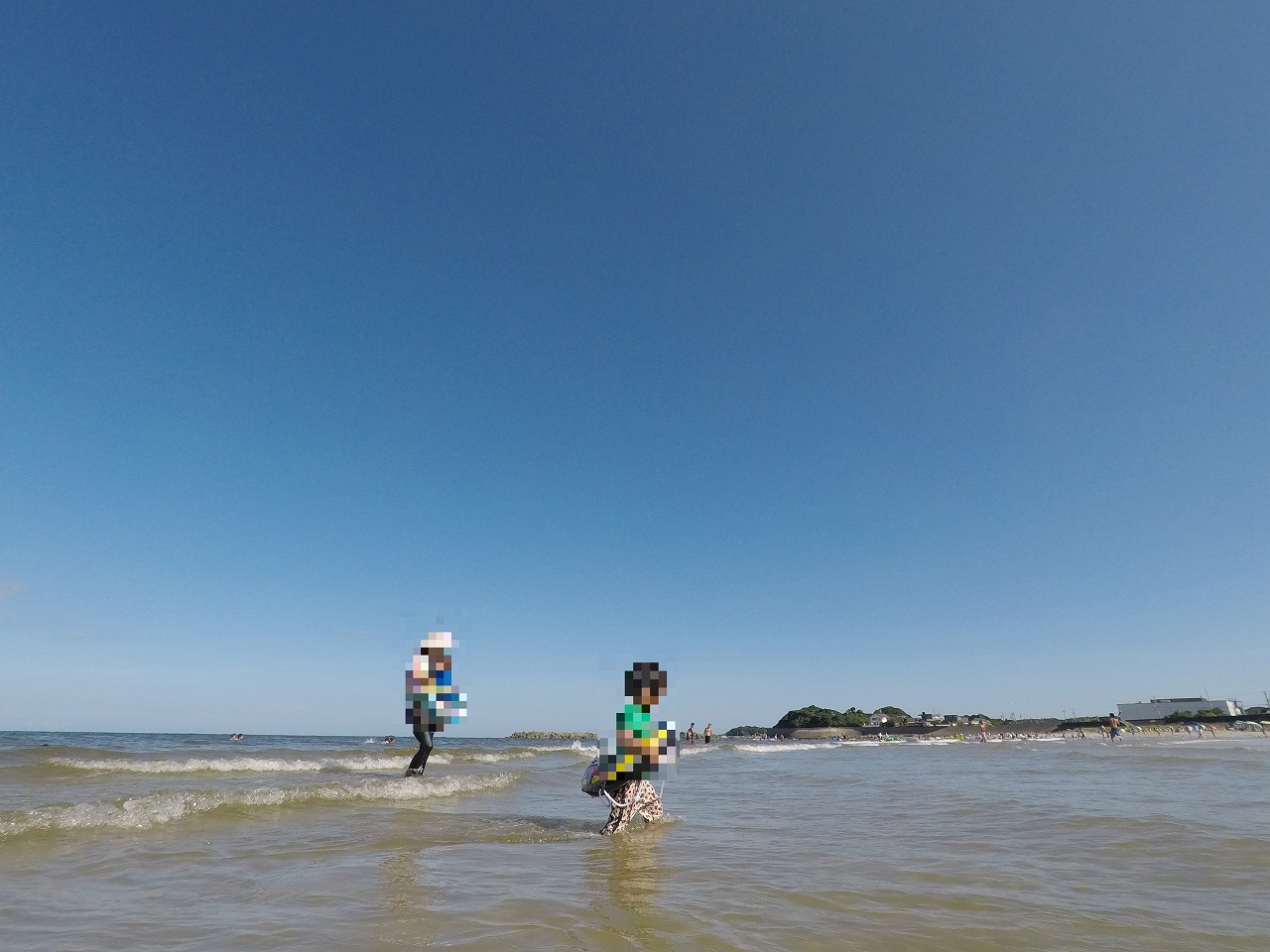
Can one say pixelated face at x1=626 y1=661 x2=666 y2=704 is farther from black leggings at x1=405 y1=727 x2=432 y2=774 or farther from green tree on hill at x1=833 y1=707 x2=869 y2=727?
green tree on hill at x1=833 y1=707 x2=869 y2=727

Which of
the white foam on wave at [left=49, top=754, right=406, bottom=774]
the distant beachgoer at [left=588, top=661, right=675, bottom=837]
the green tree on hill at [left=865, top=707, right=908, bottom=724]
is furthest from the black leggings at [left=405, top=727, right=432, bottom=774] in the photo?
the green tree on hill at [left=865, top=707, right=908, bottom=724]

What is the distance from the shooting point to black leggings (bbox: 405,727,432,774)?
510 inches

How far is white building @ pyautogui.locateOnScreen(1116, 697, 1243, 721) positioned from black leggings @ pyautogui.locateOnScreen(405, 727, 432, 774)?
12354 cm

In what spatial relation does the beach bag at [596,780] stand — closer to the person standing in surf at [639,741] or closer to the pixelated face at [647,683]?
the person standing in surf at [639,741]

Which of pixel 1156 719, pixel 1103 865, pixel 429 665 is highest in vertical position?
pixel 429 665

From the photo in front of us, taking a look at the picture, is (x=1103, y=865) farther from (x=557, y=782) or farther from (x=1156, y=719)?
(x=1156, y=719)

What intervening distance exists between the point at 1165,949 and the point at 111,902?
7492mm

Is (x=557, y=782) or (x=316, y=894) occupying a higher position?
(x=316, y=894)

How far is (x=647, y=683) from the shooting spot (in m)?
8.05

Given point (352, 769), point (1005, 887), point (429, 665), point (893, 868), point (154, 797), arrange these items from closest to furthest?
point (1005, 887) → point (893, 868) → point (154, 797) → point (429, 665) → point (352, 769)

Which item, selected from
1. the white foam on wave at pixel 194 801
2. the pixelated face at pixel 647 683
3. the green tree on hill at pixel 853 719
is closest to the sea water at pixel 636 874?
the white foam on wave at pixel 194 801

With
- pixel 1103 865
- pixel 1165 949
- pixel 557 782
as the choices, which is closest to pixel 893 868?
pixel 1103 865

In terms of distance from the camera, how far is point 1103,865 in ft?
21.7

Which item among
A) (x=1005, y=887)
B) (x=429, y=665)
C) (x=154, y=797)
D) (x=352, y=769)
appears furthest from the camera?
(x=352, y=769)
